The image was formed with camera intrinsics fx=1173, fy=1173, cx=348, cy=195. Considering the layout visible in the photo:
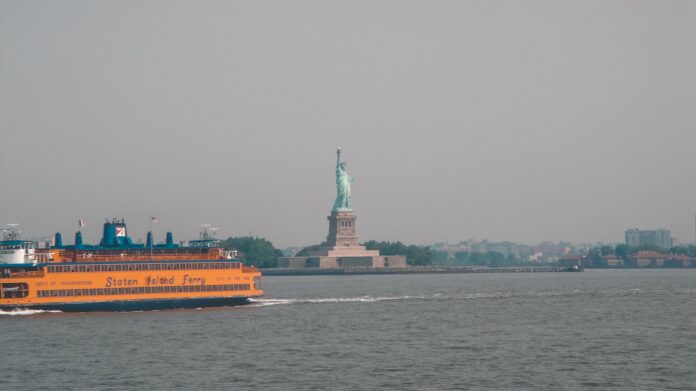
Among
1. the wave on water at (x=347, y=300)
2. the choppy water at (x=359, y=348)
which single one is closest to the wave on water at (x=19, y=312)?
the choppy water at (x=359, y=348)

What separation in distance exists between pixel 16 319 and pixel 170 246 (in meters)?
17.2

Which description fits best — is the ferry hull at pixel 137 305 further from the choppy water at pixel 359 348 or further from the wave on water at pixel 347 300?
the wave on water at pixel 347 300

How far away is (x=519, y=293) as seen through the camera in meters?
126

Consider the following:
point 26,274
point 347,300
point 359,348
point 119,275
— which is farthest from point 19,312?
point 347,300

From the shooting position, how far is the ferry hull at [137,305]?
88375 mm

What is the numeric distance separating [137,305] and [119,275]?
9.16ft

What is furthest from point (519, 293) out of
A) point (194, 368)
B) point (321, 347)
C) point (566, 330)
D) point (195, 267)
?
point (194, 368)

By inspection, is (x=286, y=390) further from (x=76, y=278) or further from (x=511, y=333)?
(x=76, y=278)

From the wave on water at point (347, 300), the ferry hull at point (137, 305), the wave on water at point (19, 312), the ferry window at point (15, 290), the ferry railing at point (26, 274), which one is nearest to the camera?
the wave on water at point (19, 312)

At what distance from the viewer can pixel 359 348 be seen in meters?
65.4

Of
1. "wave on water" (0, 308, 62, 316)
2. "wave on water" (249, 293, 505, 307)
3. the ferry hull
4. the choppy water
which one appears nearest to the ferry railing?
the ferry hull

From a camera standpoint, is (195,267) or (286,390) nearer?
(286,390)

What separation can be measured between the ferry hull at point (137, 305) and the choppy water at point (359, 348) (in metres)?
0.69

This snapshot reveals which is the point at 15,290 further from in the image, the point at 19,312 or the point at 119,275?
the point at 119,275
